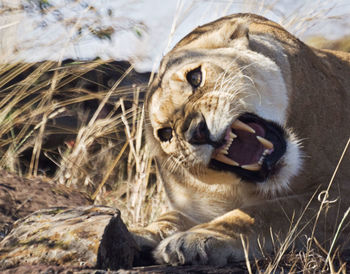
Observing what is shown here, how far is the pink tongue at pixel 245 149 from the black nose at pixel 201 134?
0.16 metres

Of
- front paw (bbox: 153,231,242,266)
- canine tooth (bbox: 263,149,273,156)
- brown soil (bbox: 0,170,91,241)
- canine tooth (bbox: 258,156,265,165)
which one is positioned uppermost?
canine tooth (bbox: 263,149,273,156)

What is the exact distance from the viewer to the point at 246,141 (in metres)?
3.44

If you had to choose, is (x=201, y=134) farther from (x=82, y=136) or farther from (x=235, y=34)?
(x=82, y=136)

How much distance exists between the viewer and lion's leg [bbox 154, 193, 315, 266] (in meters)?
3.12

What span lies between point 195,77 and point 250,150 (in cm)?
53

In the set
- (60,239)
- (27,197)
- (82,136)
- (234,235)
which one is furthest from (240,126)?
(82,136)

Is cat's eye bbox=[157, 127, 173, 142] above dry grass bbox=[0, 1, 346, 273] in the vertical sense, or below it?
above

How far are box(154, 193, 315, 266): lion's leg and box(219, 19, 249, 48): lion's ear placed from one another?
3.28 feet

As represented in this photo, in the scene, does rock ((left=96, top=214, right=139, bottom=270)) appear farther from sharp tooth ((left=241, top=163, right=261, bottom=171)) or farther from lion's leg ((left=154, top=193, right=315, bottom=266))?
sharp tooth ((left=241, top=163, right=261, bottom=171))

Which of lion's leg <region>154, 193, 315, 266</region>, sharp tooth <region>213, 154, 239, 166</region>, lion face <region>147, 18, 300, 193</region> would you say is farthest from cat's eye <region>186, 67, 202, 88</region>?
Result: lion's leg <region>154, 193, 315, 266</region>

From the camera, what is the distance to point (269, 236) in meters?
3.30

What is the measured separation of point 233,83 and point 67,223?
1238mm

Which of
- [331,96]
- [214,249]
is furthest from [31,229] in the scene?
[331,96]

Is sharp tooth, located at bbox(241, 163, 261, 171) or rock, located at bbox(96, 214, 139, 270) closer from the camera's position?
rock, located at bbox(96, 214, 139, 270)
